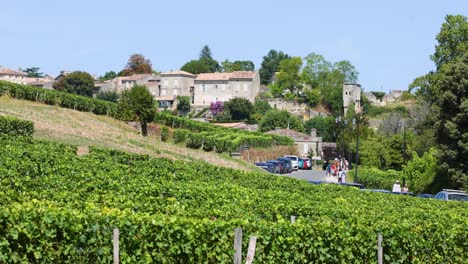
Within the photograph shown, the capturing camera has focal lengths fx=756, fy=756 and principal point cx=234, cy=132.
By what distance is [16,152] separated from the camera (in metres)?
27.7

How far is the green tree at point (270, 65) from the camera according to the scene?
18500 centimetres

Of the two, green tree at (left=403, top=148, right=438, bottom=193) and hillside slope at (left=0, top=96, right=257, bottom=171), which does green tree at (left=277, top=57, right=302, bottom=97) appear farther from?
green tree at (left=403, top=148, right=438, bottom=193)

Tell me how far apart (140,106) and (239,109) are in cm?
6093

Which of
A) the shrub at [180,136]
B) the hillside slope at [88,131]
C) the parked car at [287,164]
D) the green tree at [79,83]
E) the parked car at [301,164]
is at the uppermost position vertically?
the green tree at [79,83]

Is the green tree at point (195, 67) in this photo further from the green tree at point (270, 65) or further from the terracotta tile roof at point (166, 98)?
the terracotta tile roof at point (166, 98)

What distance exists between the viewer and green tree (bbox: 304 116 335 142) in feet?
370

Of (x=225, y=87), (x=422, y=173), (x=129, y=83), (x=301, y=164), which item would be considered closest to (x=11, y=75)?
(x=129, y=83)

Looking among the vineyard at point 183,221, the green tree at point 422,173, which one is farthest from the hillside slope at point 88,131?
the vineyard at point 183,221

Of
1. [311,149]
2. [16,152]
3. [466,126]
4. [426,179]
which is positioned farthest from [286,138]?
[16,152]

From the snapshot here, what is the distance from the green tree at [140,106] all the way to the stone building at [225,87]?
77.5 metres

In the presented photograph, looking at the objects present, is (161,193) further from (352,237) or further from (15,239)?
(15,239)

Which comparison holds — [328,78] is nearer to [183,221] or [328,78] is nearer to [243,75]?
[243,75]

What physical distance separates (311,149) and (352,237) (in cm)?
7736

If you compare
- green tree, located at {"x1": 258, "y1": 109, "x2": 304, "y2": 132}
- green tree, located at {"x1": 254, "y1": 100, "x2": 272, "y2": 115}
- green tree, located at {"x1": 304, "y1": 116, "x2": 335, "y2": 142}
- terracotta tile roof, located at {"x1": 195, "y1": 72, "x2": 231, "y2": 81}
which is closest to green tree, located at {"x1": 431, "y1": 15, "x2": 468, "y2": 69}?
green tree, located at {"x1": 304, "y1": 116, "x2": 335, "y2": 142}
